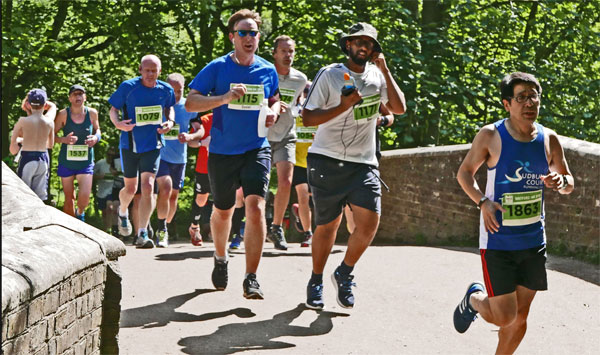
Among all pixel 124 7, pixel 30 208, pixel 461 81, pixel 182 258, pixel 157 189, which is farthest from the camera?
pixel 124 7

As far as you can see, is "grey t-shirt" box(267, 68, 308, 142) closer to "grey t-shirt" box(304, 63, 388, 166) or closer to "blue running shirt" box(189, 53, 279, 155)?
"blue running shirt" box(189, 53, 279, 155)

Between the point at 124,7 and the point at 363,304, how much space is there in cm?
1498

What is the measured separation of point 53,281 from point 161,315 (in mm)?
2381

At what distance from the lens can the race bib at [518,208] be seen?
5.97m

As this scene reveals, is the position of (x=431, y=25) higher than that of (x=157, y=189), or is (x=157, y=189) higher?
(x=431, y=25)

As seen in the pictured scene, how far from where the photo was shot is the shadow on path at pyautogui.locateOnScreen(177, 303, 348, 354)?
6535 millimetres

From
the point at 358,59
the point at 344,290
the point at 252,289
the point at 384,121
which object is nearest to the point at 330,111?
the point at 358,59

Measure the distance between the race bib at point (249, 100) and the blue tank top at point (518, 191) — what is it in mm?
2485

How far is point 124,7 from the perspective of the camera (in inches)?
853

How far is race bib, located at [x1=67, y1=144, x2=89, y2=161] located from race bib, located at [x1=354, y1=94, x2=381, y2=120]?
652cm

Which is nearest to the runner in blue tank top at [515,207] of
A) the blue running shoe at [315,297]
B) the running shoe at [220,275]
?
the blue running shoe at [315,297]

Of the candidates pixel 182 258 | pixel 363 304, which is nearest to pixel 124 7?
pixel 182 258

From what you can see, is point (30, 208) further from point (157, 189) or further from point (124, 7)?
point (124, 7)

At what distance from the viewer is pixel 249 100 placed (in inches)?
314
